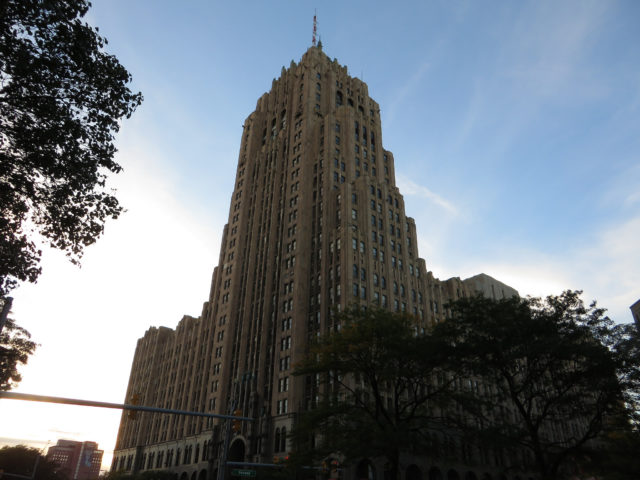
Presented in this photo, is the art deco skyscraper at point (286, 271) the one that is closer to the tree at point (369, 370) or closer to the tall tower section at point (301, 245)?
the tall tower section at point (301, 245)

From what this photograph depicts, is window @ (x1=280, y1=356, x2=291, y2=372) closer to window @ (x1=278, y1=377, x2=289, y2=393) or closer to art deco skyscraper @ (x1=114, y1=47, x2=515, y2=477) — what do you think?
art deco skyscraper @ (x1=114, y1=47, x2=515, y2=477)

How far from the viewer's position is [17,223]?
65.2 ft

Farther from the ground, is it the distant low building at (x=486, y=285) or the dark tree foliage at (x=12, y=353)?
the distant low building at (x=486, y=285)

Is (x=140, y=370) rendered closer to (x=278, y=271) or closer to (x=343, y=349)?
(x=278, y=271)

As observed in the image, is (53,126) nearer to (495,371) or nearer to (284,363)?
(495,371)

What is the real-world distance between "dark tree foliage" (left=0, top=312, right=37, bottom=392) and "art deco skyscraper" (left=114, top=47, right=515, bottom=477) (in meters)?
28.2

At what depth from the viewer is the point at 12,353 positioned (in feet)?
117

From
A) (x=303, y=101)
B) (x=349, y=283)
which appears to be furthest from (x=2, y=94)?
(x=303, y=101)

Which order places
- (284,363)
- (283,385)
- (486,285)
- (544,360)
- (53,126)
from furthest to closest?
(486,285)
(284,363)
(283,385)
(544,360)
(53,126)

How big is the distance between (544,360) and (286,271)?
45974 mm

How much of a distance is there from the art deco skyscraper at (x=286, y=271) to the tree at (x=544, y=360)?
913 inches

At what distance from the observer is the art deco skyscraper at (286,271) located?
65.2m

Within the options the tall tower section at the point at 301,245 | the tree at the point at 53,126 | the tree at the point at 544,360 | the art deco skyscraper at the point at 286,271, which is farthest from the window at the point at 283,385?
the tree at the point at 53,126

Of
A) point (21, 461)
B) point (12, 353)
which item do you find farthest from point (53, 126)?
point (21, 461)
